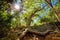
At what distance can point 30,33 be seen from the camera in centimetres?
570

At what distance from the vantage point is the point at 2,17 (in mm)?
1885

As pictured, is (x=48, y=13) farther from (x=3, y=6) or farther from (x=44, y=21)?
(x=3, y=6)

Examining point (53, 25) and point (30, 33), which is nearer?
point (30, 33)

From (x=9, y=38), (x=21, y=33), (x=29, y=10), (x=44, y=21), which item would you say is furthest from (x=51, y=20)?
(x=9, y=38)

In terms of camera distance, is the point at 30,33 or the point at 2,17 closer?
the point at 2,17

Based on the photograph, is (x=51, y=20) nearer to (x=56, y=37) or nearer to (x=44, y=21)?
(x=44, y=21)

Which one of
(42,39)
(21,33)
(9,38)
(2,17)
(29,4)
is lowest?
(42,39)

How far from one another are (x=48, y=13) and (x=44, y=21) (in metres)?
0.44

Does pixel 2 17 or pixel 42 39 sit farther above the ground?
pixel 2 17

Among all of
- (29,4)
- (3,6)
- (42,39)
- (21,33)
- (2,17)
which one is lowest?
Result: (42,39)

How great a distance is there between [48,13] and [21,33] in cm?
250

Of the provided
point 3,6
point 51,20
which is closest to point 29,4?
point 51,20

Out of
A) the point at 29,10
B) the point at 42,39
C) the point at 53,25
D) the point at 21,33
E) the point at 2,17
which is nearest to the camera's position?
the point at 2,17

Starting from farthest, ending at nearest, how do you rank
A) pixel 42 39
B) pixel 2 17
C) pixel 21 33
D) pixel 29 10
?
pixel 29 10, pixel 42 39, pixel 21 33, pixel 2 17
